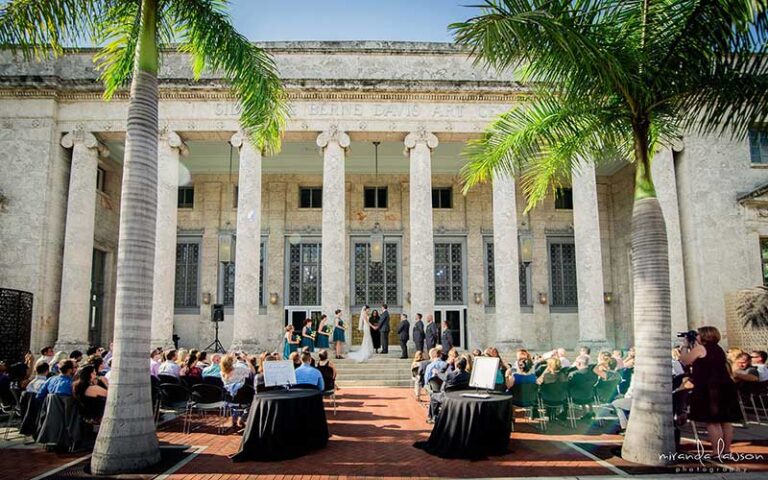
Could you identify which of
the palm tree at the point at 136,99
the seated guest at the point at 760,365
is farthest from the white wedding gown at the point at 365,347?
the seated guest at the point at 760,365

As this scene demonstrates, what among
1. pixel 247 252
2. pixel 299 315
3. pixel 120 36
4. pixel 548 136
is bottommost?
pixel 299 315

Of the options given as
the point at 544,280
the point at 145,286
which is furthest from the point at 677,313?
the point at 145,286

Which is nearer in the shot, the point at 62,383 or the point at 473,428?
the point at 473,428

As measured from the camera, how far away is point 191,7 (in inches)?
335

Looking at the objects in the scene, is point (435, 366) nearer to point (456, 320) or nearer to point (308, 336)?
point (308, 336)

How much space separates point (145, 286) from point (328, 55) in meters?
14.2

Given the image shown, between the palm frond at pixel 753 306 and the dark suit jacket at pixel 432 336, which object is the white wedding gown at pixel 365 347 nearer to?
the dark suit jacket at pixel 432 336

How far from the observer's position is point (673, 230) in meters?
18.0

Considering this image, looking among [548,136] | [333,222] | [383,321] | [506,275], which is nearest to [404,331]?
[383,321]

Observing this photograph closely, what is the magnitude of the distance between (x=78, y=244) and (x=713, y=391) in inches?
698

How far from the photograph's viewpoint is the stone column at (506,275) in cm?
1786

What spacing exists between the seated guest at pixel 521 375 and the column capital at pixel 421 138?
382 inches

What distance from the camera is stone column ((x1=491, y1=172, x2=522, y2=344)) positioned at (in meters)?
17.9

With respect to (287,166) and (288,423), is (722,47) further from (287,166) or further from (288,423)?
(287,166)
